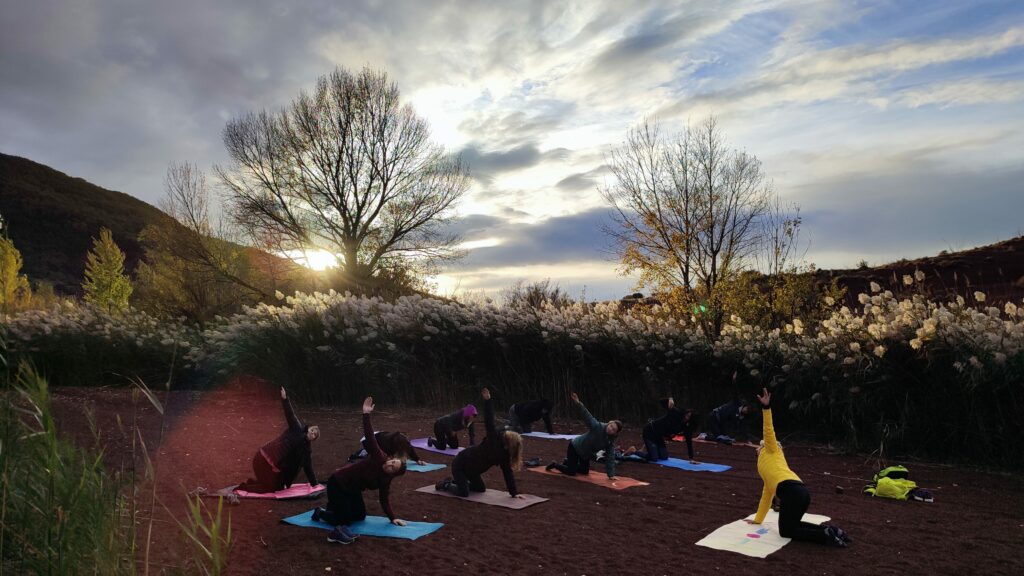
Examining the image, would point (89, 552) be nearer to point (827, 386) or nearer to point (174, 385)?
point (827, 386)

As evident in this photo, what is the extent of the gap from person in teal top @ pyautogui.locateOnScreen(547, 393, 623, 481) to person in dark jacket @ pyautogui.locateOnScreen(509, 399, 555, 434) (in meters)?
1.92

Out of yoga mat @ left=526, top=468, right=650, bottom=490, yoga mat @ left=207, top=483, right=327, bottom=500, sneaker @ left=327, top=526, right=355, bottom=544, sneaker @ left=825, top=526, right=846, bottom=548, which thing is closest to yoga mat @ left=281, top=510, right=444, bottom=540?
sneaker @ left=327, top=526, right=355, bottom=544

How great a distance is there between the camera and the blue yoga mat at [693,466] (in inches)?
320

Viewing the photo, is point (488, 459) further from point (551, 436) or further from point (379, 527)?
point (551, 436)

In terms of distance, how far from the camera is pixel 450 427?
889cm

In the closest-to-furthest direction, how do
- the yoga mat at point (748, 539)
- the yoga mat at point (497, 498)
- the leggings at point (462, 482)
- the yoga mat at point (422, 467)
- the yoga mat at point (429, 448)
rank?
1. the yoga mat at point (748, 539)
2. the yoga mat at point (497, 498)
3. the leggings at point (462, 482)
4. the yoga mat at point (422, 467)
5. the yoga mat at point (429, 448)

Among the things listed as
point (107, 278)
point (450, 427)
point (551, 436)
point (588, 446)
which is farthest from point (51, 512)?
point (107, 278)

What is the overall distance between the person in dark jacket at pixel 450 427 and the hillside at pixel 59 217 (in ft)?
232

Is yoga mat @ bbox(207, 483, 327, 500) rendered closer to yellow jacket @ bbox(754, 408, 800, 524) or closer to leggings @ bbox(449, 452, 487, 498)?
leggings @ bbox(449, 452, 487, 498)

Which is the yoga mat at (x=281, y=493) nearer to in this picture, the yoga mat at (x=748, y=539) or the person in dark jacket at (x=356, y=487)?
the person in dark jacket at (x=356, y=487)

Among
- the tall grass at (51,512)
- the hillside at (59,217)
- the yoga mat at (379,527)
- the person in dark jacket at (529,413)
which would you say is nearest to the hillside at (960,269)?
the person in dark jacket at (529,413)

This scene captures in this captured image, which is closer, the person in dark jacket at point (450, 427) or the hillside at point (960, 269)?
the person in dark jacket at point (450, 427)

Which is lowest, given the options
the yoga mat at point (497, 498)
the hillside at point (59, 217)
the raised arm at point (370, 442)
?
the yoga mat at point (497, 498)

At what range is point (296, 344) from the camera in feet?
47.1
